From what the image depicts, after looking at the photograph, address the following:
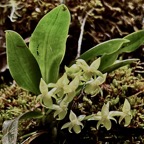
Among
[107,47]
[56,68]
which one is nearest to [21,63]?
[56,68]

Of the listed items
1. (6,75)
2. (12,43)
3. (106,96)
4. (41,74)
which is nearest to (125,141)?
(106,96)

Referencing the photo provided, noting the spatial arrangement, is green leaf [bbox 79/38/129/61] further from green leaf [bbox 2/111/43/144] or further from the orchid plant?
green leaf [bbox 2/111/43/144]

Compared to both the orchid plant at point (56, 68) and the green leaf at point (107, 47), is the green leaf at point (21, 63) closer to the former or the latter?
the orchid plant at point (56, 68)

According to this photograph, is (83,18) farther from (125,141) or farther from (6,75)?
(125,141)

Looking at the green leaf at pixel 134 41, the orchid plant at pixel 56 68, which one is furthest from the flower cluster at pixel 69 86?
the green leaf at pixel 134 41

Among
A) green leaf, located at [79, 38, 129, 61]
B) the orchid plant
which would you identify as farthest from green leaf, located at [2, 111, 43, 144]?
green leaf, located at [79, 38, 129, 61]

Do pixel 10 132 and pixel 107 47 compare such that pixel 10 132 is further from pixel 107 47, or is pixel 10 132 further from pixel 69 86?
pixel 107 47

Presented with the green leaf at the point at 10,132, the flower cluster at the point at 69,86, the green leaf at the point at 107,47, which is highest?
the green leaf at the point at 107,47

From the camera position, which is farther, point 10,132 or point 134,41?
point 134,41
